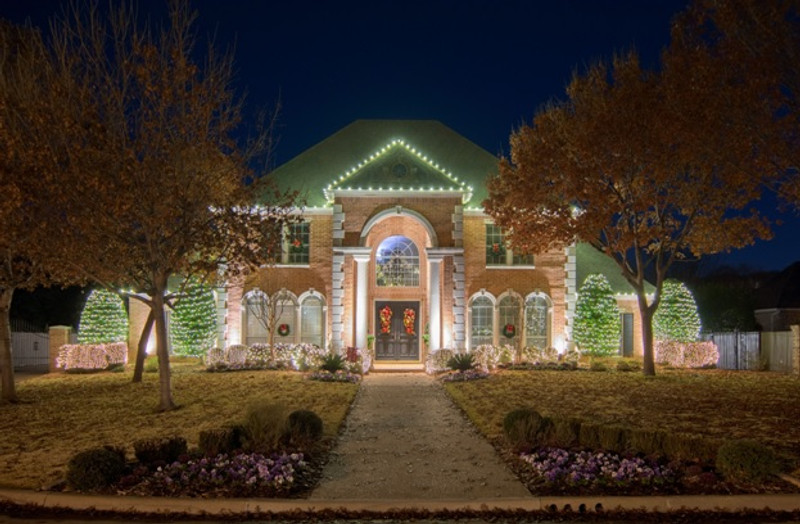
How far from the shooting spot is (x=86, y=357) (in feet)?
87.4

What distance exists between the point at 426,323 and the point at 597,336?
6599 millimetres

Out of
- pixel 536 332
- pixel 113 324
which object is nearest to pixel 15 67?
pixel 113 324

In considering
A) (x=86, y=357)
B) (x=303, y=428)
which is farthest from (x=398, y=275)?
(x=303, y=428)

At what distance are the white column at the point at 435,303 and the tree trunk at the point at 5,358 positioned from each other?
13421mm

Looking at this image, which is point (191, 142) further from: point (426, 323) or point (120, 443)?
point (426, 323)

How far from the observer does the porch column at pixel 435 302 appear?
26.2 meters

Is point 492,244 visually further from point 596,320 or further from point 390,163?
point 390,163

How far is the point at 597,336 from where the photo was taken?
28.0 meters

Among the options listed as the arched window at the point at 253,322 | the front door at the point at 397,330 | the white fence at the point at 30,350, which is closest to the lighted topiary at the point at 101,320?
the arched window at the point at 253,322

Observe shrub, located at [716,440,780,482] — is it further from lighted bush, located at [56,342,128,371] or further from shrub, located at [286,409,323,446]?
lighted bush, located at [56,342,128,371]

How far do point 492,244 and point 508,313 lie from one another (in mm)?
2822

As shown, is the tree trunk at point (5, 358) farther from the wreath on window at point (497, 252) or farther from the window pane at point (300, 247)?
the wreath on window at point (497, 252)

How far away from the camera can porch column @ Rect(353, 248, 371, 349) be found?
86.4 ft

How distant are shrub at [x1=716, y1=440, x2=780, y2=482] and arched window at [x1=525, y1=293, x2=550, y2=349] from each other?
19.6 m
